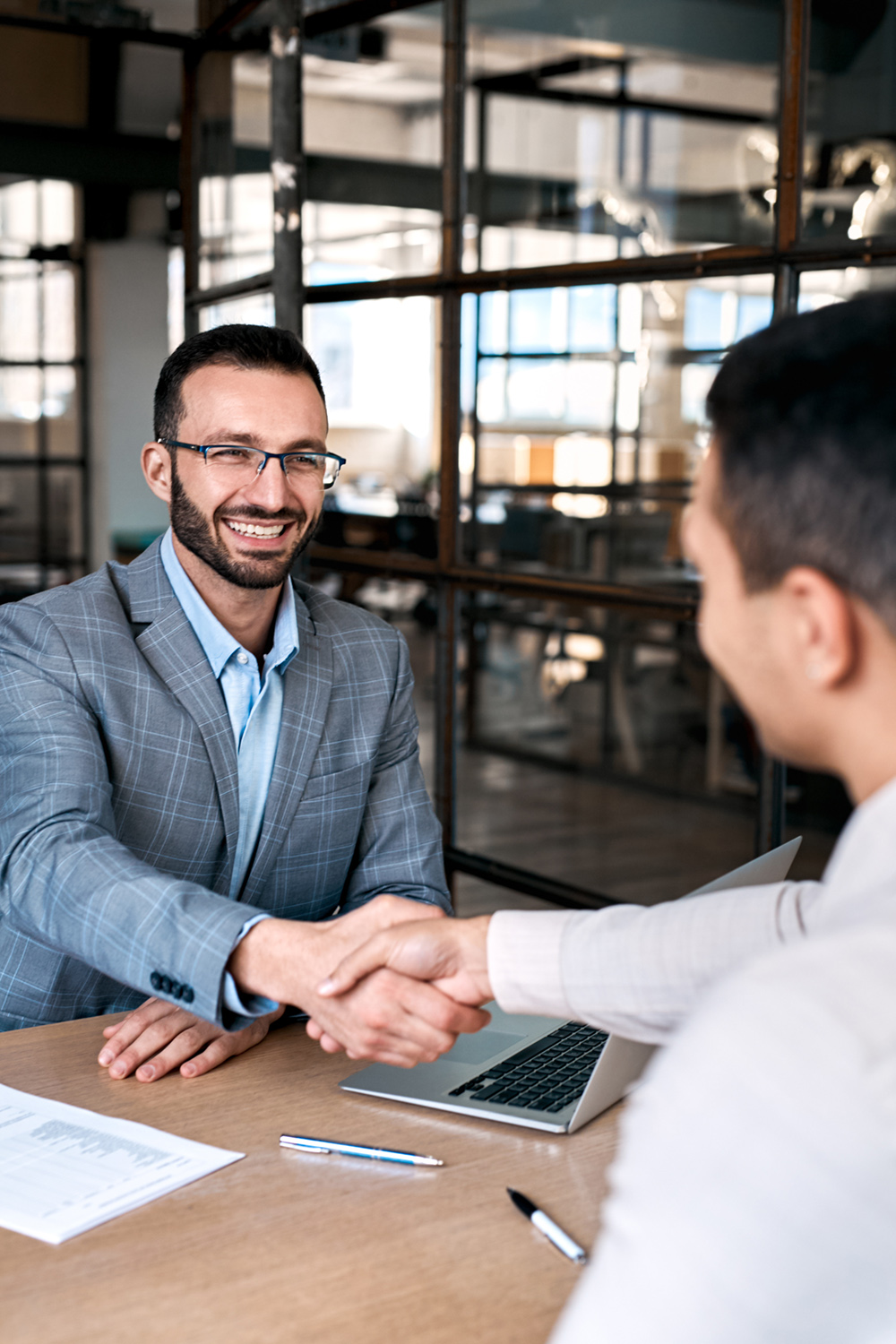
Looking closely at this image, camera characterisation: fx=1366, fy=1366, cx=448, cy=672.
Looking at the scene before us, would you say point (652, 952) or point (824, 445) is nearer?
point (824, 445)

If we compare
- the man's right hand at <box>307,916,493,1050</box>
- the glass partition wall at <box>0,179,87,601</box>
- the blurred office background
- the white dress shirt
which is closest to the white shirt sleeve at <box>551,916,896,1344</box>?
the white dress shirt

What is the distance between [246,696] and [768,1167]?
4.09 feet

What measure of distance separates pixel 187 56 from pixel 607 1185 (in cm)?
288

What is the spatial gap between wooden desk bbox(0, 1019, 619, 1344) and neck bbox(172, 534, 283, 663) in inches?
26.1

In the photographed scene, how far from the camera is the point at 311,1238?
99 cm

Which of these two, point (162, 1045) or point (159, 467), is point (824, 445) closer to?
point (162, 1045)

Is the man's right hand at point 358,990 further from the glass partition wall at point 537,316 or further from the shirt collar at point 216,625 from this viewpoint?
the glass partition wall at point 537,316

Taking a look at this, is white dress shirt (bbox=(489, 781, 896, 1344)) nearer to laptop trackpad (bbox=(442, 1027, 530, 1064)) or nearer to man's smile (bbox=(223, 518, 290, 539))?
laptop trackpad (bbox=(442, 1027, 530, 1064))

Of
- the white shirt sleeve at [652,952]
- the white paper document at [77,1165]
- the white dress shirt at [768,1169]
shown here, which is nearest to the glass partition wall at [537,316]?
the white shirt sleeve at [652,952]

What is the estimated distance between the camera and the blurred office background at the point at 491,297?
2658mm

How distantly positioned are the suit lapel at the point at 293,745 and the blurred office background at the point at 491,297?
2.20 ft

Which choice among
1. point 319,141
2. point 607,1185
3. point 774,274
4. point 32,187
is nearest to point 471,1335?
point 607,1185

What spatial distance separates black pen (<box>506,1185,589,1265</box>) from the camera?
98 cm

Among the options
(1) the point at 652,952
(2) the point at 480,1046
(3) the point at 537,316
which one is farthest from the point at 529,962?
(3) the point at 537,316
